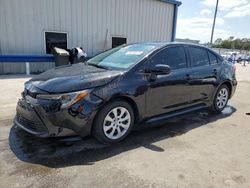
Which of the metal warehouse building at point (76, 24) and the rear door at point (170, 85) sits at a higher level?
the metal warehouse building at point (76, 24)

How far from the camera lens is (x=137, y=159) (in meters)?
3.09

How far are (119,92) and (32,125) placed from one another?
1.29 meters

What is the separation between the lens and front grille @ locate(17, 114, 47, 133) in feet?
10.0

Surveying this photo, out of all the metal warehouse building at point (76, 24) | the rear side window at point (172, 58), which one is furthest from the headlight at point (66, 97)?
the metal warehouse building at point (76, 24)

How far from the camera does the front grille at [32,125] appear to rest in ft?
10.0

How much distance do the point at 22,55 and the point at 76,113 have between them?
7261mm

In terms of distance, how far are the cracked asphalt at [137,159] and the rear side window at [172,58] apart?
1.18m

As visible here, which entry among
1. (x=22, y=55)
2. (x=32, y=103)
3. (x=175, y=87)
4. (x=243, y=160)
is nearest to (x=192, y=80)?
(x=175, y=87)

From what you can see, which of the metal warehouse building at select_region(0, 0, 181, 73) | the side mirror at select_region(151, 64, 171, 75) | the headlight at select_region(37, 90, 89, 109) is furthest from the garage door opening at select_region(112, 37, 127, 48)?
the headlight at select_region(37, 90, 89, 109)

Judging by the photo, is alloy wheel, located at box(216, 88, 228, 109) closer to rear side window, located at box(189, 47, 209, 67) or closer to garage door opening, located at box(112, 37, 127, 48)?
rear side window, located at box(189, 47, 209, 67)

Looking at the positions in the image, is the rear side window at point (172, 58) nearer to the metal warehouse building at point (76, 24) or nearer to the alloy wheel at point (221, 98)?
the alloy wheel at point (221, 98)

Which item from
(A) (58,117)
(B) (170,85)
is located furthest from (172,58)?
(A) (58,117)

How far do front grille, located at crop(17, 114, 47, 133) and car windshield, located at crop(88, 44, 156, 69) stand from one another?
4.72 ft

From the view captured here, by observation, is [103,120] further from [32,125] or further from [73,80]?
[32,125]
